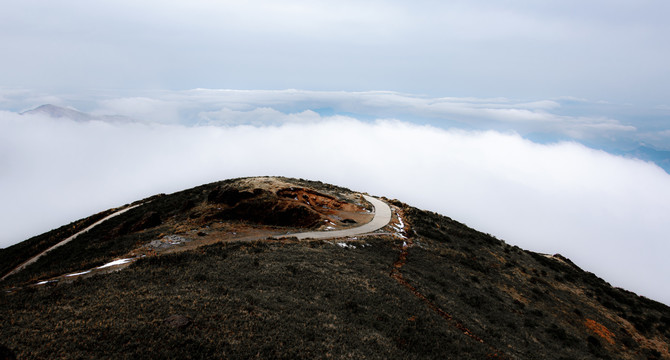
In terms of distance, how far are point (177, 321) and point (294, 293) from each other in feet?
20.2

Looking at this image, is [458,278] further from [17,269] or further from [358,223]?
[17,269]

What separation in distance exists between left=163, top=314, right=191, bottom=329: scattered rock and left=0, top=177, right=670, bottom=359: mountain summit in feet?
0.23

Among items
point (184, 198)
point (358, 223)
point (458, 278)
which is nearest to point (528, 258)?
point (458, 278)

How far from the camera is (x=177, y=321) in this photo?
11328mm

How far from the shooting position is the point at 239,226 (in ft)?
99.0

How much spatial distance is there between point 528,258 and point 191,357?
43598 millimetres

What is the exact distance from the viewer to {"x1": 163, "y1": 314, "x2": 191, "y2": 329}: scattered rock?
36.3ft

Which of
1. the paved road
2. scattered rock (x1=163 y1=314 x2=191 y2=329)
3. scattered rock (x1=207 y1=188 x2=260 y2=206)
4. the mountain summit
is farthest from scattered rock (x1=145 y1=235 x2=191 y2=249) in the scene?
scattered rock (x1=163 y1=314 x2=191 y2=329)

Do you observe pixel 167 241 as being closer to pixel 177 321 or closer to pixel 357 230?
pixel 177 321

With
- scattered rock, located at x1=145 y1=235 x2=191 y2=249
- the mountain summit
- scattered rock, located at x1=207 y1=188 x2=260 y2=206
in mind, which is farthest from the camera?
scattered rock, located at x1=207 y1=188 x2=260 y2=206

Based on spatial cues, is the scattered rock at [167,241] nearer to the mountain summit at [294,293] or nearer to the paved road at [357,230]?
the mountain summit at [294,293]

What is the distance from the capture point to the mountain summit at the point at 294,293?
1103 centimetres

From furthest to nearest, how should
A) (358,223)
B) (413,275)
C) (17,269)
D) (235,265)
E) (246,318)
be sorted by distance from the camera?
(358,223) → (17,269) → (413,275) → (235,265) → (246,318)

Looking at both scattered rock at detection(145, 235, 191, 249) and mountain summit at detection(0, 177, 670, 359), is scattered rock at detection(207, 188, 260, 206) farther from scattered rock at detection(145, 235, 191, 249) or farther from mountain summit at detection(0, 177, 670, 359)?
scattered rock at detection(145, 235, 191, 249)
